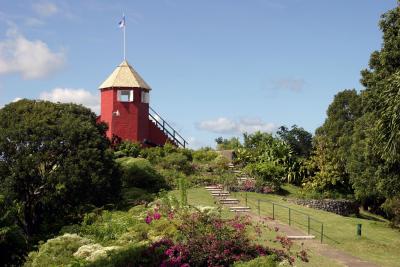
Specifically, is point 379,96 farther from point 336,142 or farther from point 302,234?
point 336,142

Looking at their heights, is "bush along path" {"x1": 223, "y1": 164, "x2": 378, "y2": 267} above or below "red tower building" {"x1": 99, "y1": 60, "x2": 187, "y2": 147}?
below

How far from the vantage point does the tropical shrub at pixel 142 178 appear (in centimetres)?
3459

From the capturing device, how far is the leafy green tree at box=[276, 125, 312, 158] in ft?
155

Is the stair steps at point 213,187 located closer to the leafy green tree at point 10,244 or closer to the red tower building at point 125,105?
the red tower building at point 125,105

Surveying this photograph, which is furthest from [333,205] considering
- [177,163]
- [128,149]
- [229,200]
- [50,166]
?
[50,166]

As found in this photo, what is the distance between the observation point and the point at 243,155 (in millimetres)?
42844

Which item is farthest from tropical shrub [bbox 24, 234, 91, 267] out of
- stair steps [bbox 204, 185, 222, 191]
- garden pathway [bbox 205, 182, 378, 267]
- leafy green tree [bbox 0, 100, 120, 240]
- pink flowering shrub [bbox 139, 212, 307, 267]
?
stair steps [bbox 204, 185, 222, 191]

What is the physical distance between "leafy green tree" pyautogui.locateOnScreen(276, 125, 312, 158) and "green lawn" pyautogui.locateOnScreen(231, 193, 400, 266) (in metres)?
11.3

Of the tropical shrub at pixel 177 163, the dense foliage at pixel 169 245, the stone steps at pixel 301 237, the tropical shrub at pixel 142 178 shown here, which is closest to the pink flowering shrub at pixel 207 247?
the dense foliage at pixel 169 245

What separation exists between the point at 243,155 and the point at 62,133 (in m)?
17.0

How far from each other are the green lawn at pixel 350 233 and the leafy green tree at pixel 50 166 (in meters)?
8.72

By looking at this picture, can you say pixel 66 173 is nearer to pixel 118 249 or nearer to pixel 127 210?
pixel 127 210

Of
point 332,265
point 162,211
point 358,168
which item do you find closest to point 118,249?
point 162,211

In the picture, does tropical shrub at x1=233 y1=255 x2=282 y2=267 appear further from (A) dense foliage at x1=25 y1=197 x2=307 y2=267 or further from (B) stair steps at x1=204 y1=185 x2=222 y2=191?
(B) stair steps at x1=204 y1=185 x2=222 y2=191
